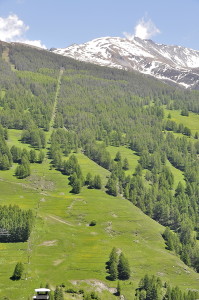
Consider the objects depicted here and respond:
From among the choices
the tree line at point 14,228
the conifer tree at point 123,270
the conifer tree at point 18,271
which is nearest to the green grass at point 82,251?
the conifer tree at point 18,271

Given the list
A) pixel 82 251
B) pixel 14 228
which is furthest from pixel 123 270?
pixel 14 228

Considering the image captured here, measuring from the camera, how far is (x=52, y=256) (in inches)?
5871

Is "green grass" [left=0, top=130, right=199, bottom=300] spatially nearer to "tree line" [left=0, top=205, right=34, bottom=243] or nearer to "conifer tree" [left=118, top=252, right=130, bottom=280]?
"conifer tree" [left=118, top=252, right=130, bottom=280]

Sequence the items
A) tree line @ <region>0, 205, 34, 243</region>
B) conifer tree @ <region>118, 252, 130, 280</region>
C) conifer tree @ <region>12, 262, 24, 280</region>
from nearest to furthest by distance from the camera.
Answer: conifer tree @ <region>12, 262, 24, 280</region>, conifer tree @ <region>118, 252, 130, 280</region>, tree line @ <region>0, 205, 34, 243</region>

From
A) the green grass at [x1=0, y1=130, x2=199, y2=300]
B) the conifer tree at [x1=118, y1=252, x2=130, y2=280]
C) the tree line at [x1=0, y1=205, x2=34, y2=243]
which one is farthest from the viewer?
the tree line at [x1=0, y1=205, x2=34, y2=243]

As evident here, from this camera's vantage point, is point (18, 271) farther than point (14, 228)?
No

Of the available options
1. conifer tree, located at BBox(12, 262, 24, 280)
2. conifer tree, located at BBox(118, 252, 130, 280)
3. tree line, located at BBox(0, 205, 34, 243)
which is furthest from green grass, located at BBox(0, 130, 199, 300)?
tree line, located at BBox(0, 205, 34, 243)

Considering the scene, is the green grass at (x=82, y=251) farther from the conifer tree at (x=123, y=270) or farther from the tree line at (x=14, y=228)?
the tree line at (x=14, y=228)

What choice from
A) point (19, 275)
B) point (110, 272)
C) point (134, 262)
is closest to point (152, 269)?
point (134, 262)

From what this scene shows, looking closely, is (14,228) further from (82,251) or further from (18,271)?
(18,271)

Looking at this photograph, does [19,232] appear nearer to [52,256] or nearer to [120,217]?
[52,256]

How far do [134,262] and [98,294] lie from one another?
29537mm

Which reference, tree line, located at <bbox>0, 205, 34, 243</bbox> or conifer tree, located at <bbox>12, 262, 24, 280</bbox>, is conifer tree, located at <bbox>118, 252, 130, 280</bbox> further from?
tree line, located at <bbox>0, 205, 34, 243</bbox>

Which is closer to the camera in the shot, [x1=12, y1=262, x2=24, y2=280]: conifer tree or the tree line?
[x1=12, y1=262, x2=24, y2=280]: conifer tree
